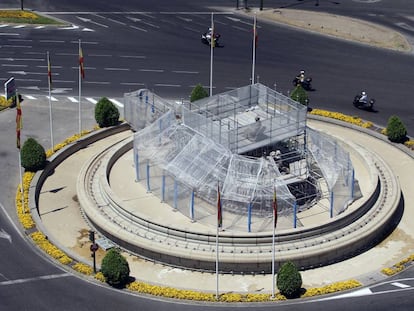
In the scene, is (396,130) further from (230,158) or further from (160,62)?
(160,62)

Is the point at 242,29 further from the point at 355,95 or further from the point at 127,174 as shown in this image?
the point at 127,174

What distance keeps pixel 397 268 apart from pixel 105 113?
28.7 metres

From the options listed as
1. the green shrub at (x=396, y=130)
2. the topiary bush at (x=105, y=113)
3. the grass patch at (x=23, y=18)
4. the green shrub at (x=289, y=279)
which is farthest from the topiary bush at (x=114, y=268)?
the grass patch at (x=23, y=18)

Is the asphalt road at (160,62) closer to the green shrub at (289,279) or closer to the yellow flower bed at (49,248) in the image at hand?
the yellow flower bed at (49,248)

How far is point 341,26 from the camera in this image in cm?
10006

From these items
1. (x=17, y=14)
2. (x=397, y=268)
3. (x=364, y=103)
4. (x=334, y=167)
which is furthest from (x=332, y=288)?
(x=17, y=14)

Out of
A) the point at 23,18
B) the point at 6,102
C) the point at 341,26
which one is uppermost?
the point at 341,26

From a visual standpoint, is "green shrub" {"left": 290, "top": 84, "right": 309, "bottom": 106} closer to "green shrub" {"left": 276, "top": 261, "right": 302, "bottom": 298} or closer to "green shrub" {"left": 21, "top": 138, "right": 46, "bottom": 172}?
"green shrub" {"left": 21, "top": 138, "right": 46, "bottom": 172}

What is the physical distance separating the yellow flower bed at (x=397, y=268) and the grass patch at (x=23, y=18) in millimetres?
57426

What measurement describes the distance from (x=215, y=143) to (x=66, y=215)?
11.2 m

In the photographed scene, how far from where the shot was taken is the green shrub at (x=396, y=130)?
231 feet

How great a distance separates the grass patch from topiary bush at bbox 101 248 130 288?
53879 mm

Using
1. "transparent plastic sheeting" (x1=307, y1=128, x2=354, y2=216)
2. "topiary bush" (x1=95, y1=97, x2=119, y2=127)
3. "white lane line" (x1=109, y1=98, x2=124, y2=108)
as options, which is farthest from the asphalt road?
"transparent plastic sheeting" (x1=307, y1=128, x2=354, y2=216)

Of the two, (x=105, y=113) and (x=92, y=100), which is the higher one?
(x=105, y=113)
